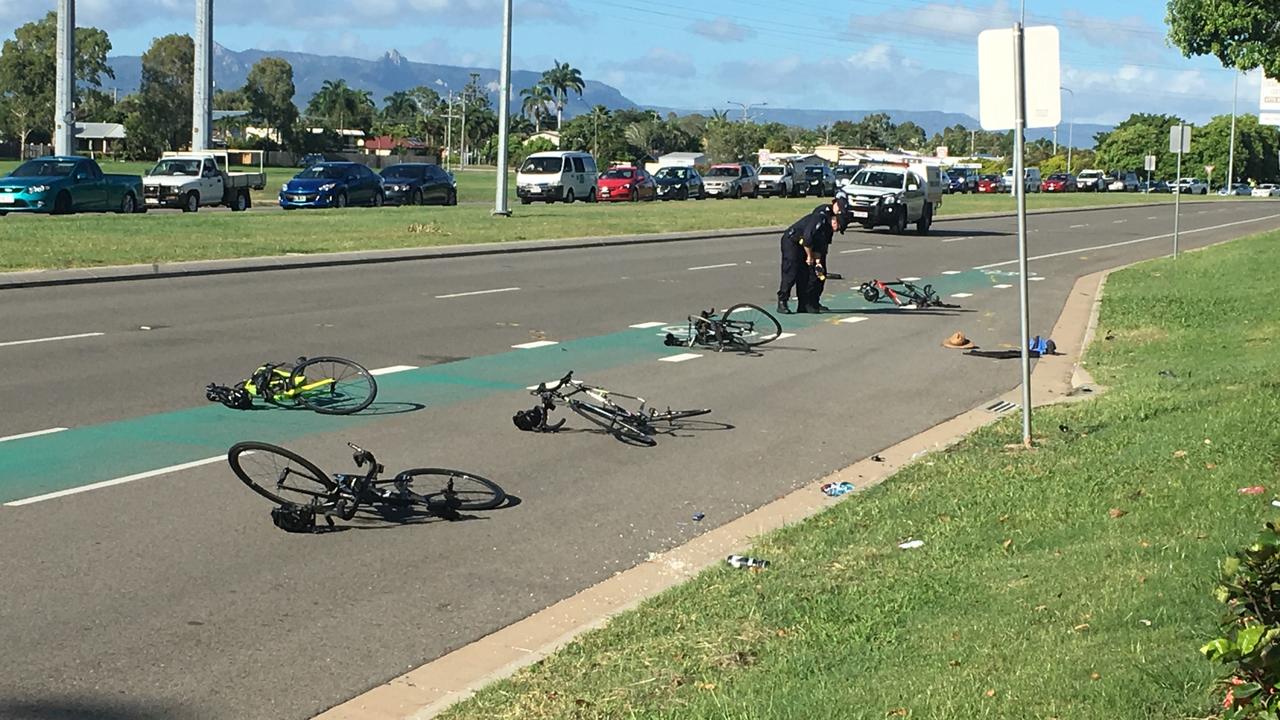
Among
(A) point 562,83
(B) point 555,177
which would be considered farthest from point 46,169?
(A) point 562,83

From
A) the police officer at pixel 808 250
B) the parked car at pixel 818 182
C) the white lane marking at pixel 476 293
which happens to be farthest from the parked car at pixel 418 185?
the police officer at pixel 808 250

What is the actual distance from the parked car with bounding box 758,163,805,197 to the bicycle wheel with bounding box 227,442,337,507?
64.1 m

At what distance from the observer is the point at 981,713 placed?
482 cm

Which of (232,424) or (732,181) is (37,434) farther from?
(732,181)

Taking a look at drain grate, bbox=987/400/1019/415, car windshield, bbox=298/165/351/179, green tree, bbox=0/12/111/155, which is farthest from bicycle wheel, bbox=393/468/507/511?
green tree, bbox=0/12/111/155

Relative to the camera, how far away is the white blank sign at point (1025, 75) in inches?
400

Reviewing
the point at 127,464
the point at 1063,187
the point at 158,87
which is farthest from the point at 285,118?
the point at 127,464

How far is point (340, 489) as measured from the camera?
824 centimetres

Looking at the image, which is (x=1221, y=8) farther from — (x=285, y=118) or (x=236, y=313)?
(x=285, y=118)

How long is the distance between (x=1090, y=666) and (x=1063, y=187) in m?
100

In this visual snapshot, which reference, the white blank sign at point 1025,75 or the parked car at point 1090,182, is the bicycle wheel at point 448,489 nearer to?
the white blank sign at point 1025,75

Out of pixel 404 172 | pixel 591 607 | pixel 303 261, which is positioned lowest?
pixel 591 607

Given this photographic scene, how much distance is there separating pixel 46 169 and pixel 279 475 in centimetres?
3345

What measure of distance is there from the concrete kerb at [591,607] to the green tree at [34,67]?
117m
